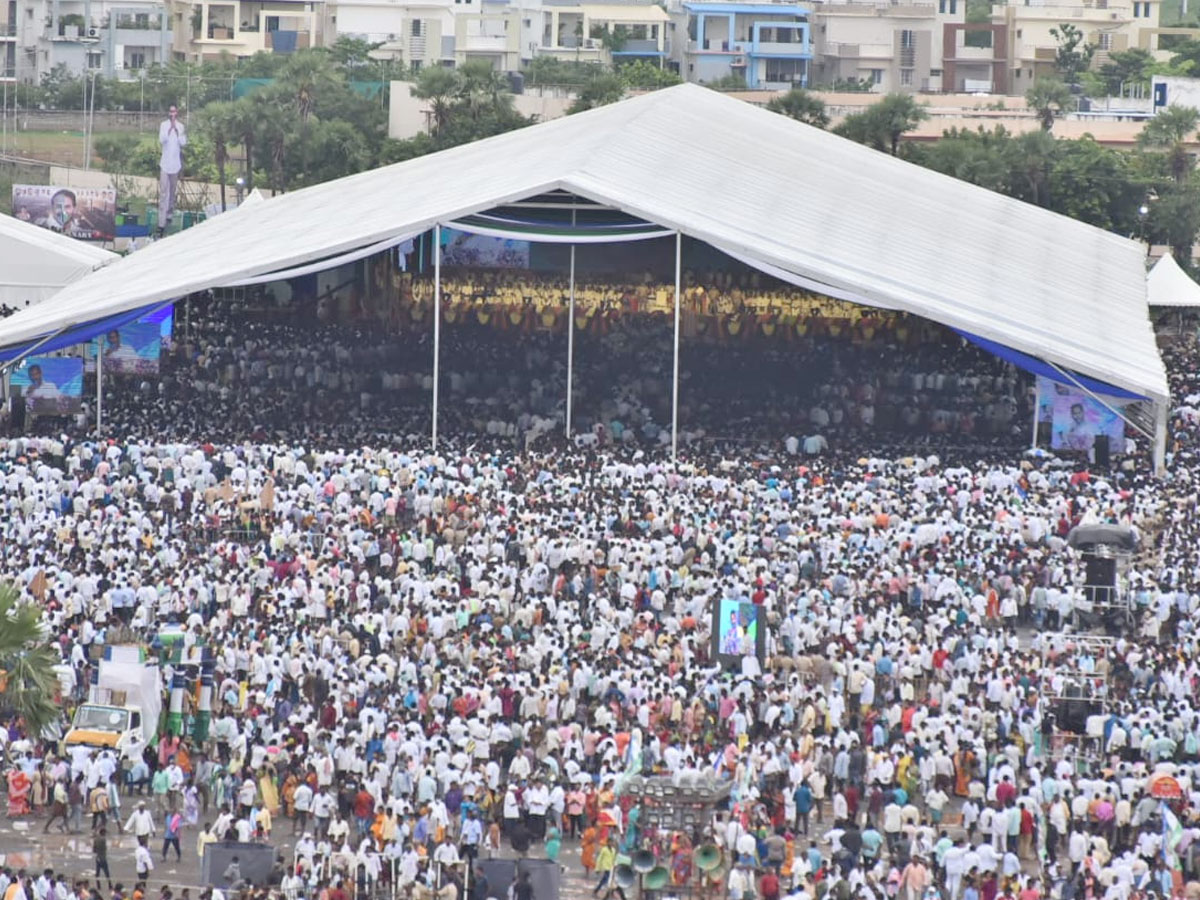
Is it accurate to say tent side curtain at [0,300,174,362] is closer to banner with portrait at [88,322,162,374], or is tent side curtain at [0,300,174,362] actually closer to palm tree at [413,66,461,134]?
banner with portrait at [88,322,162,374]

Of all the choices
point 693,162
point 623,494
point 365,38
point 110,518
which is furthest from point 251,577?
point 365,38

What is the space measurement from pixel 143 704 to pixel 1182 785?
34.3 feet

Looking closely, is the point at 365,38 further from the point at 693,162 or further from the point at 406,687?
the point at 406,687

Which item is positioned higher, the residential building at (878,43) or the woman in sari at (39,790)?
the residential building at (878,43)

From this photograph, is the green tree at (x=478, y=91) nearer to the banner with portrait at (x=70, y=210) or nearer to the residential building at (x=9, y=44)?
the banner with portrait at (x=70, y=210)

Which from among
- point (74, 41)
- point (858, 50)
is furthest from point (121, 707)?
point (858, 50)

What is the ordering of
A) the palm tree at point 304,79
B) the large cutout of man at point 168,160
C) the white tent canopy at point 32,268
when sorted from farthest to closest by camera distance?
1. the palm tree at point 304,79
2. the large cutout of man at point 168,160
3. the white tent canopy at point 32,268

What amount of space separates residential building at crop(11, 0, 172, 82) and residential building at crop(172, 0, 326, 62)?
2.70ft

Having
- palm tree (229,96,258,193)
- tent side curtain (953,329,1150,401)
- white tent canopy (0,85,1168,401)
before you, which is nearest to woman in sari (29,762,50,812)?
white tent canopy (0,85,1168,401)

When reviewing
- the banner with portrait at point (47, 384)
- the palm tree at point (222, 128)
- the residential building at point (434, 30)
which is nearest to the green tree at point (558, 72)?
the residential building at point (434, 30)

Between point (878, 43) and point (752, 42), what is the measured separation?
220 inches

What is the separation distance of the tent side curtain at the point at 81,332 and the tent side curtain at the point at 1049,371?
1292 cm

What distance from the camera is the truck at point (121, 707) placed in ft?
90.9

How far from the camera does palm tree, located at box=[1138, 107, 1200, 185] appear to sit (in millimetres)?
Result: 74625
